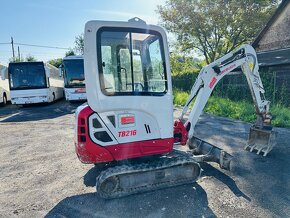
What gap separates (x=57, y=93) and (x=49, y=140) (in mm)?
14014

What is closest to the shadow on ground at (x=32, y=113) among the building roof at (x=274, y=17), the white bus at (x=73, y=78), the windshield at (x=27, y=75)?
the white bus at (x=73, y=78)

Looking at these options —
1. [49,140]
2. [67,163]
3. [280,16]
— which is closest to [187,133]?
[67,163]

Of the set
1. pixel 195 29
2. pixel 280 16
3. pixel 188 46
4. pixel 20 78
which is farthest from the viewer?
pixel 188 46

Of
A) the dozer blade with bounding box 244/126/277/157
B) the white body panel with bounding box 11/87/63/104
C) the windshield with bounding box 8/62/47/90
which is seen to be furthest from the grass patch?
the windshield with bounding box 8/62/47/90

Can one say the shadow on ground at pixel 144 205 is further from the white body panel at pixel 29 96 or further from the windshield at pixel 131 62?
the white body panel at pixel 29 96

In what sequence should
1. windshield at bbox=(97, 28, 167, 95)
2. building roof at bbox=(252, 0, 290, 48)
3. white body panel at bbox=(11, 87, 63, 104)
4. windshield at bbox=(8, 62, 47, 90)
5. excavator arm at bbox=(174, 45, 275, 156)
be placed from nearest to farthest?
windshield at bbox=(97, 28, 167, 95)
excavator arm at bbox=(174, 45, 275, 156)
white body panel at bbox=(11, 87, 63, 104)
windshield at bbox=(8, 62, 47, 90)
building roof at bbox=(252, 0, 290, 48)

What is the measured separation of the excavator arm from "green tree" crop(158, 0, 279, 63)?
1574cm

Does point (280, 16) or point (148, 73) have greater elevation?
point (280, 16)

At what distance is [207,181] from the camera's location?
4.55 m

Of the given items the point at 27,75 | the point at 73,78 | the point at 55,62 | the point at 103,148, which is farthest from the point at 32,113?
the point at 55,62

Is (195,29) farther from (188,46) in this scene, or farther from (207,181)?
(207,181)

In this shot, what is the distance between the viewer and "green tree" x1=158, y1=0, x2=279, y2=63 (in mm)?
19609

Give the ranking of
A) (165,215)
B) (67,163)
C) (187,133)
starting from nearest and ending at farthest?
Answer: (165,215) < (187,133) < (67,163)

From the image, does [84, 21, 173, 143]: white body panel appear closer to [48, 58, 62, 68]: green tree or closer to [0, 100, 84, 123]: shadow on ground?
[0, 100, 84, 123]: shadow on ground
